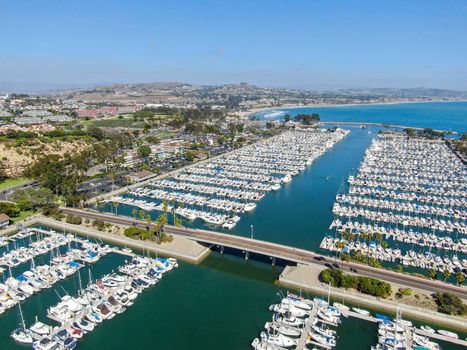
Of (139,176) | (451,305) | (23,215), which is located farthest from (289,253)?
(139,176)

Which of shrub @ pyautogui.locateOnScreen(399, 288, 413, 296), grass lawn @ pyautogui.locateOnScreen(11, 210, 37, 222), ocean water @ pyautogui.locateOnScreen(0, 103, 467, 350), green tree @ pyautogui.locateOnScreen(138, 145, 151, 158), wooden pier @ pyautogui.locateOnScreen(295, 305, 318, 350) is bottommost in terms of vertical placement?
ocean water @ pyautogui.locateOnScreen(0, 103, 467, 350)

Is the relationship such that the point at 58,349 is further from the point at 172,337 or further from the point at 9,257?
the point at 9,257

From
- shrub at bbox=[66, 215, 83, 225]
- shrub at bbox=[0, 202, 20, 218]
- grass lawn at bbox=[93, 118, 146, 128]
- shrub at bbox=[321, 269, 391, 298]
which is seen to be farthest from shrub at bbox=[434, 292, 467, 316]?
grass lawn at bbox=[93, 118, 146, 128]

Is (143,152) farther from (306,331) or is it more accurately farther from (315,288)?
(306,331)

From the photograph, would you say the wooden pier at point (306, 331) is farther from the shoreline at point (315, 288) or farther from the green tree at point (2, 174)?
the green tree at point (2, 174)

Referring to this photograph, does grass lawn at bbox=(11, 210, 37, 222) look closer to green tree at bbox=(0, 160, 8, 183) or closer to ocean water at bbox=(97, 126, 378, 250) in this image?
ocean water at bbox=(97, 126, 378, 250)

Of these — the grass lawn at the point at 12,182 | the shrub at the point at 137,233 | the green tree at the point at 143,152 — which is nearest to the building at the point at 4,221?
the shrub at the point at 137,233
